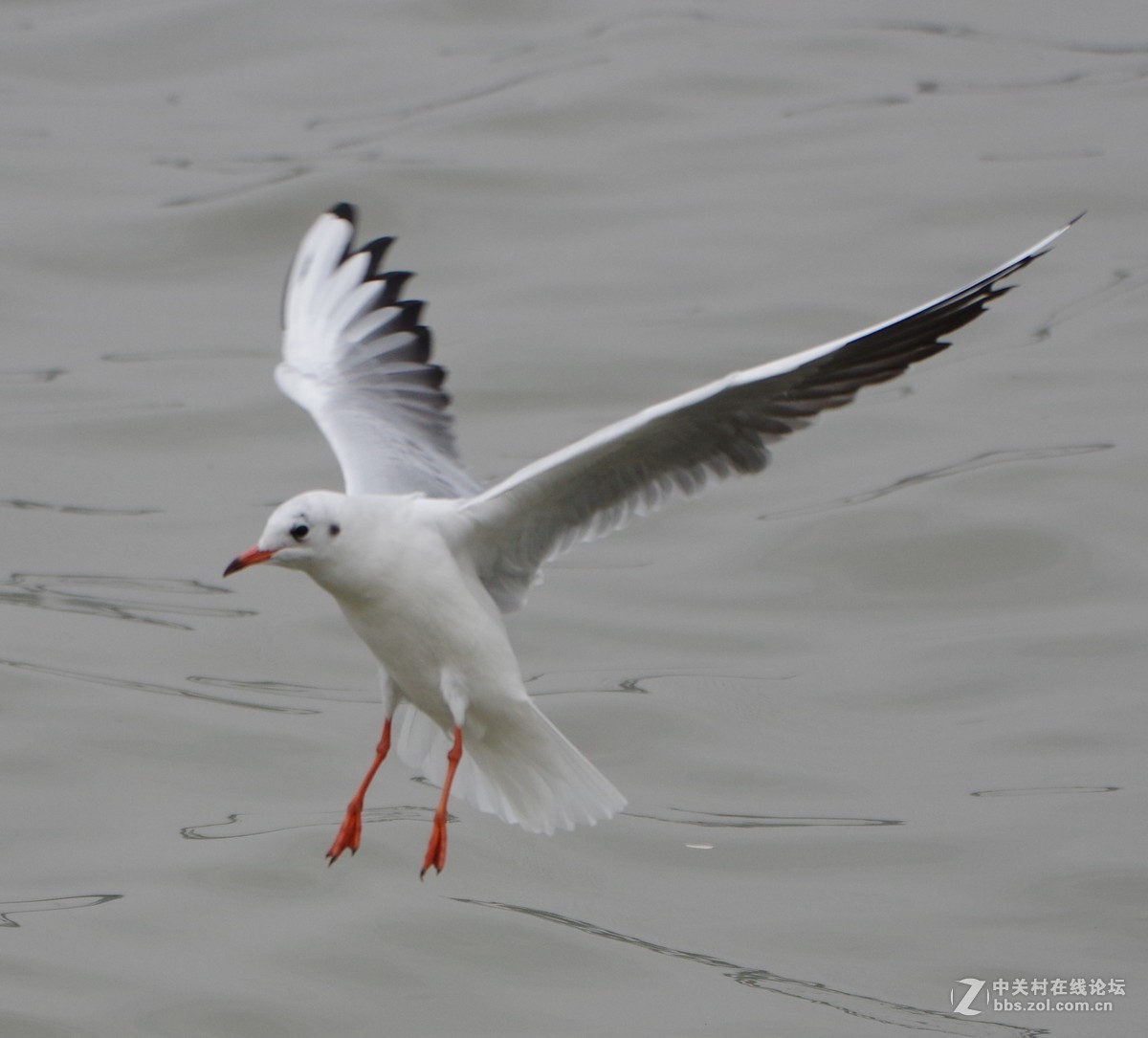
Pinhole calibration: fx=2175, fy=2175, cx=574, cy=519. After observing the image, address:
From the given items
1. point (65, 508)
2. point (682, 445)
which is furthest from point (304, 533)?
point (65, 508)

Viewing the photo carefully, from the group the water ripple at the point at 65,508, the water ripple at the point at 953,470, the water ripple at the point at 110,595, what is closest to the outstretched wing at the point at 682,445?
the water ripple at the point at 110,595

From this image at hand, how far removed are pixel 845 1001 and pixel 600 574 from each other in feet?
12.2

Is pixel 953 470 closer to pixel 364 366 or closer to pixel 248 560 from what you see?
pixel 364 366

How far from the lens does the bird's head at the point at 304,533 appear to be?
6062mm

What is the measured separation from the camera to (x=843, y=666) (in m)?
10.4

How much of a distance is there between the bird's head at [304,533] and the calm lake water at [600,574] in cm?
231

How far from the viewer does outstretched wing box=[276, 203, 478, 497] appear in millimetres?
7422

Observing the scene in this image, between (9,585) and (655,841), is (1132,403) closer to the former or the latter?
(655,841)

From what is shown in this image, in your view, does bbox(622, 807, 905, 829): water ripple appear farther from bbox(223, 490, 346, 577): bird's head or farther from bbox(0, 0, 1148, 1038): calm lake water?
bbox(223, 490, 346, 577): bird's head

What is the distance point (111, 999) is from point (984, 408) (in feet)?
22.3

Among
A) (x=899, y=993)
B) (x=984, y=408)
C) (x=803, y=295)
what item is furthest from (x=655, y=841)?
(x=803, y=295)

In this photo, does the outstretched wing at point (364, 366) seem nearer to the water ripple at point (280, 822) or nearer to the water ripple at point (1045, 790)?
the water ripple at point (280, 822)

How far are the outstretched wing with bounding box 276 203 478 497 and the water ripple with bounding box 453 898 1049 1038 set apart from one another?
78.2 inches

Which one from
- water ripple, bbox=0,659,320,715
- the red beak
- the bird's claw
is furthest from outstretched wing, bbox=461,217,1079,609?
water ripple, bbox=0,659,320,715
